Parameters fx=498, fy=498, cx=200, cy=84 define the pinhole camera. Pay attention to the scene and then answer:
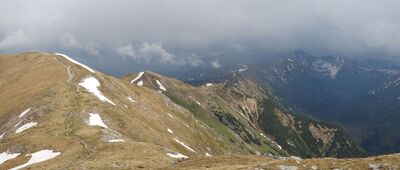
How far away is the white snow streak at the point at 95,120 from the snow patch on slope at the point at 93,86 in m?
21.6

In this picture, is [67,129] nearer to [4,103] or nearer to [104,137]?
[104,137]

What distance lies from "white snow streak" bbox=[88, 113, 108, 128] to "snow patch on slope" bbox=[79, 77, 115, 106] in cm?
2155

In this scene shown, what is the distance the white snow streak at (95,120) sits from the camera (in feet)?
374

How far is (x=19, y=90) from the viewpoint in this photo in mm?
171750

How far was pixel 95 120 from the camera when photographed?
118 meters

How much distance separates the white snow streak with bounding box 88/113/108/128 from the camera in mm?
114113

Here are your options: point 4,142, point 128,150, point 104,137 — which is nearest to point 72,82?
point 4,142

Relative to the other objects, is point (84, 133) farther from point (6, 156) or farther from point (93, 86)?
point (93, 86)

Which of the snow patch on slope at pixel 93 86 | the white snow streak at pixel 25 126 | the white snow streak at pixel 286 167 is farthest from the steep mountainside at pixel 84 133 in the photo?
the white snow streak at pixel 286 167

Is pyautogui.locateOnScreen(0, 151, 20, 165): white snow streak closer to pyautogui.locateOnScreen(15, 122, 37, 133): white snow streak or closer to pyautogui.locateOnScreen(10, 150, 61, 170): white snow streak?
pyautogui.locateOnScreen(10, 150, 61, 170): white snow streak

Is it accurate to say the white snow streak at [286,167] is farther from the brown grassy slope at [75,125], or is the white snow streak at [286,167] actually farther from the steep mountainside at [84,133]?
the brown grassy slope at [75,125]

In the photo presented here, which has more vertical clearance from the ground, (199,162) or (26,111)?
(26,111)

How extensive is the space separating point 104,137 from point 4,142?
80.4 feet

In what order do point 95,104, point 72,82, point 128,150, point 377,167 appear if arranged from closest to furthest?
point 377,167 → point 128,150 → point 95,104 → point 72,82
